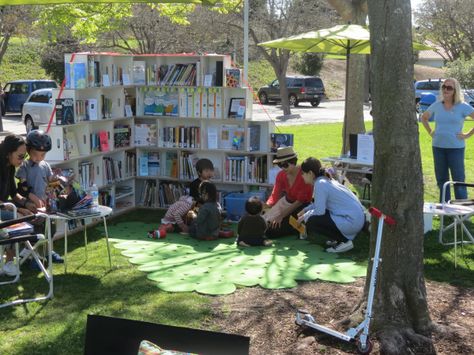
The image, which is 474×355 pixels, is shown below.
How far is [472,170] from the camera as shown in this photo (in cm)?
1267

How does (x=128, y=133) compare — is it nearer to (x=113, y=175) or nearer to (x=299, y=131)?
(x=113, y=175)

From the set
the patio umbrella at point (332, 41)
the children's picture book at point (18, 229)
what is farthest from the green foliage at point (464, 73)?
the children's picture book at point (18, 229)

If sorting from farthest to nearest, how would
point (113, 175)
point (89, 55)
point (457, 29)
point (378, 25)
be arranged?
point (457, 29) → point (113, 175) → point (89, 55) → point (378, 25)

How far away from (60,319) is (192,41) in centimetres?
2057

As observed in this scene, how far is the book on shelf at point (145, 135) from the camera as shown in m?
9.67

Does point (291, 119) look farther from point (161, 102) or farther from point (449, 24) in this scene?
point (449, 24)

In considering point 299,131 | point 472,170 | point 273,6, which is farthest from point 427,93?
point 472,170

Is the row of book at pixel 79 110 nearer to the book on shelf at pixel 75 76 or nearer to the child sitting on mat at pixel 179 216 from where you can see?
the book on shelf at pixel 75 76

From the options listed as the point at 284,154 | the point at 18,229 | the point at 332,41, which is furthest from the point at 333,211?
the point at 332,41

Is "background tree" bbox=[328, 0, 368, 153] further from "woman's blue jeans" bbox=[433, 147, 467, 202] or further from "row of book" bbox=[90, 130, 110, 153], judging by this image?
"row of book" bbox=[90, 130, 110, 153]

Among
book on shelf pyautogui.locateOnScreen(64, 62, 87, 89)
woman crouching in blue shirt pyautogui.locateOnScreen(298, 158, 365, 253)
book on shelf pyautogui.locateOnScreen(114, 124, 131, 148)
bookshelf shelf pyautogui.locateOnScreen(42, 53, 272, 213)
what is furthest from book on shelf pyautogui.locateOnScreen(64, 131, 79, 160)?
woman crouching in blue shirt pyautogui.locateOnScreen(298, 158, 365, 253)

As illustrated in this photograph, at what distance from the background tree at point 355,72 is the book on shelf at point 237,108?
334 cm

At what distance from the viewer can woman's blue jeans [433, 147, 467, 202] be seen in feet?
27.8

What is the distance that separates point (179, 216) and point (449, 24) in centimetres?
4294
